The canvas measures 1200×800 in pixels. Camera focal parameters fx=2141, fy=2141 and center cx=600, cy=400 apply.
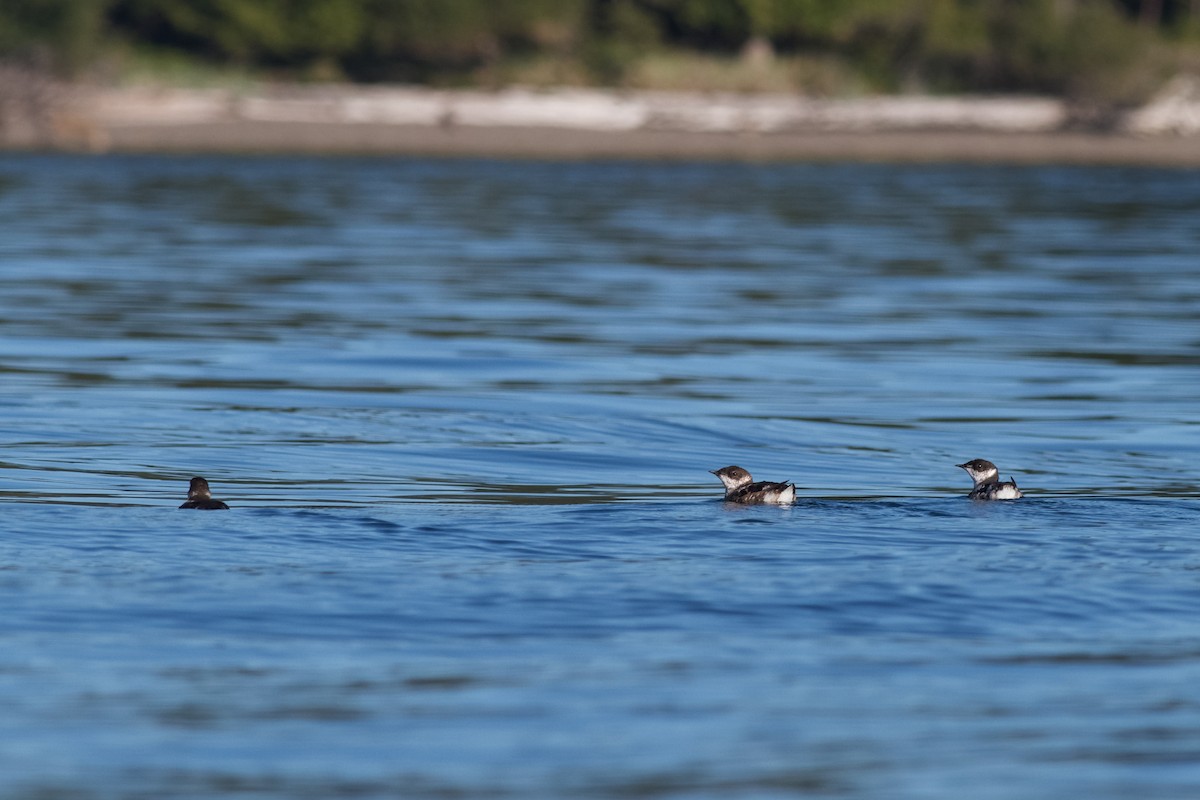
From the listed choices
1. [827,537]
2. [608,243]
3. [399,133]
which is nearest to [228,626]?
[827,537]

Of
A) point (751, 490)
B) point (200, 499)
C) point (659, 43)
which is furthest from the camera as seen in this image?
point (659, 43)

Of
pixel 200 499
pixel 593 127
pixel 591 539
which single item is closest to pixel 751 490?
pixel 591 539

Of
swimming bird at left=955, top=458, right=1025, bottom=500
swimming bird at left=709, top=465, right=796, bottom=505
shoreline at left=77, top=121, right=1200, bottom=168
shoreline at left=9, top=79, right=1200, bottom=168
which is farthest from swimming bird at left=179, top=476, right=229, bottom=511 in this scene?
shoreline at left=9, top=79, right=1200, bottom=168

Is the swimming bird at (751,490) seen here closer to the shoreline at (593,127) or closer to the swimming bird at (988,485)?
the swimming bird at (988,485)

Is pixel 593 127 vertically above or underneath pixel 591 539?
underneath

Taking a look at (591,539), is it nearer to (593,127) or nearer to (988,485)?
(988,485)

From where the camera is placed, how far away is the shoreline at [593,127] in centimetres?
5616

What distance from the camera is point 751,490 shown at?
10914 millimetres

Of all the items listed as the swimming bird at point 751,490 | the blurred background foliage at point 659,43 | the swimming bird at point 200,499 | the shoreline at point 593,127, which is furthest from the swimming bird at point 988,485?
the blurred background foliage at point 659,43

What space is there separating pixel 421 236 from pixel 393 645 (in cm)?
2444

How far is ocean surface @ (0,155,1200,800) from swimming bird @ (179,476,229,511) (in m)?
0.13

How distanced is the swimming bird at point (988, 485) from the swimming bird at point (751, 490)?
1.00 meters

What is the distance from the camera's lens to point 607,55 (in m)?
63.9

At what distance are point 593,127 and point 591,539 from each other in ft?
158
